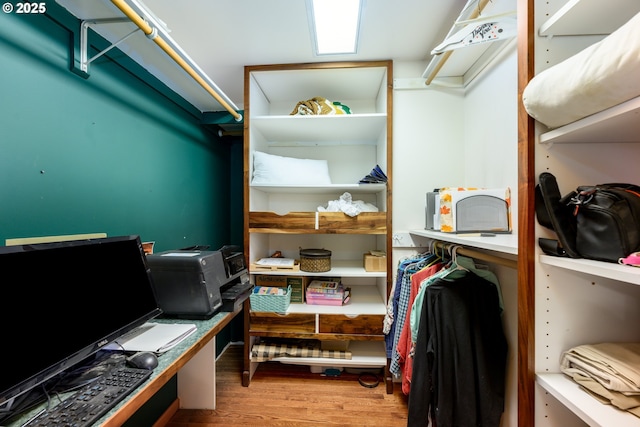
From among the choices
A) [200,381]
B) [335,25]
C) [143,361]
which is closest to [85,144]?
[143,361]

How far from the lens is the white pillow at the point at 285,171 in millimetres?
1868

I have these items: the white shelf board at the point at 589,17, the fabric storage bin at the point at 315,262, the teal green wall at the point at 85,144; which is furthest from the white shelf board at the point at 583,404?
the teal green wall at the point at 85,144

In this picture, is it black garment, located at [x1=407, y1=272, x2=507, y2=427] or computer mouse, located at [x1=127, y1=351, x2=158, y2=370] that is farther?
black garment, located at [x1=407, y1=272, x2=507, y2=427]

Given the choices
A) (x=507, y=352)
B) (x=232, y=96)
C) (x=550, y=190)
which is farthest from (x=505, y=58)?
(x=232, y=96)

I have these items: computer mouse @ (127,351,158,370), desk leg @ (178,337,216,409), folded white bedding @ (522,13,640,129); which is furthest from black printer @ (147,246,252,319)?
folded white bedding @ (522,13,640,129)

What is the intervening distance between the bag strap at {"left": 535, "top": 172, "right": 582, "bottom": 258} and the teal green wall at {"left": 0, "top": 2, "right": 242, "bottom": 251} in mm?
1792

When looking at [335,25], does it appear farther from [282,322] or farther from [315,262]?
[282,322]

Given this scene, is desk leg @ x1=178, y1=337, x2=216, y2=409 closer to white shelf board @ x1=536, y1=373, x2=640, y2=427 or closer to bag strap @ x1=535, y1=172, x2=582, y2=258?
white shelf board @ x1=536, y1=373, x2=640, y2=427

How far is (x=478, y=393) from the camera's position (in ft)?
3.54

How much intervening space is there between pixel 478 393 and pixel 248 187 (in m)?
1.75

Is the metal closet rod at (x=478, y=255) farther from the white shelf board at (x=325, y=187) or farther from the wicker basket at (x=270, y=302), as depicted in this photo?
the wicker basket at (x=270, y=302)

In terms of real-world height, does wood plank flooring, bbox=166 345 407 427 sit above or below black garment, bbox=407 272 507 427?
below

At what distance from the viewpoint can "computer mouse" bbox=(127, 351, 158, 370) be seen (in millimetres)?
843

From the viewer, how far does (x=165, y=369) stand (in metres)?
0.85
